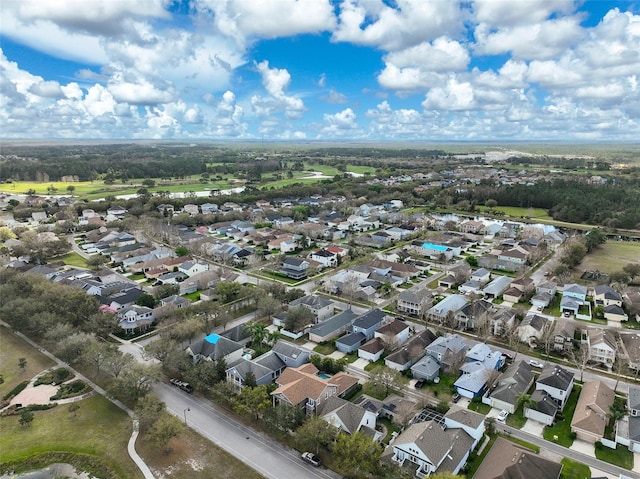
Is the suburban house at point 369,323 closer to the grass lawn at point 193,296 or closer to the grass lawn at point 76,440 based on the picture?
the grass lawn at point 76,440

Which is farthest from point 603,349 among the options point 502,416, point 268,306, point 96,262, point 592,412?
point 96,262

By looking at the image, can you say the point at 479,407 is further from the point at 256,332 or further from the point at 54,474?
the point at 54,474

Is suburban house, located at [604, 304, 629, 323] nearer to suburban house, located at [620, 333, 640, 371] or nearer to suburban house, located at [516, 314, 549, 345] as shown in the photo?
suburban house, located at [620, 333, 640, 371]

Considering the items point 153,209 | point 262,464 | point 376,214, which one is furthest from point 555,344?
point 153,209

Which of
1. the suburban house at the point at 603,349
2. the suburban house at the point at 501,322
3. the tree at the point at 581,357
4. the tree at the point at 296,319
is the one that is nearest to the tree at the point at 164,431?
the tree at the point at 296,319

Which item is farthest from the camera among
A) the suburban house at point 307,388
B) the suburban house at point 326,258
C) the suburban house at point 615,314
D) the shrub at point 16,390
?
the suburban house at point 326,258

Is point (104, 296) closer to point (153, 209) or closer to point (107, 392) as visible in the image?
point (107, 392)
